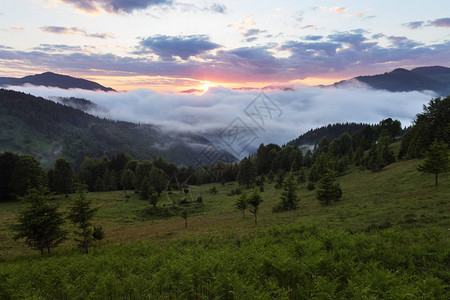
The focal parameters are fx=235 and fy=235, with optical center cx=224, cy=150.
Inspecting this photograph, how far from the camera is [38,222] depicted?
24.3 metres

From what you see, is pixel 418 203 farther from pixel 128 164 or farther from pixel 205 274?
pixel 128 164

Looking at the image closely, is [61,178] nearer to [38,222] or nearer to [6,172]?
[6,172]

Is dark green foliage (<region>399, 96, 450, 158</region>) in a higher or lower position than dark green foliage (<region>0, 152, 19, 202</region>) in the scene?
higher

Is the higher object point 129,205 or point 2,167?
point 2,167

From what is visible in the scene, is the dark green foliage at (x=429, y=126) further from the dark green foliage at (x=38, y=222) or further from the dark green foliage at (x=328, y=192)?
the dark green foliage at (x=38, y=222)

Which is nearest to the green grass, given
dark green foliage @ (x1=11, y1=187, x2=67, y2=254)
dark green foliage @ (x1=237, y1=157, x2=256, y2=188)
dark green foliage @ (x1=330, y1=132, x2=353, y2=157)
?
dark green foliage @ (x1=11, y1=187, x2=67, y2=254)

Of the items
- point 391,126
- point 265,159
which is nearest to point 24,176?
point 265,159

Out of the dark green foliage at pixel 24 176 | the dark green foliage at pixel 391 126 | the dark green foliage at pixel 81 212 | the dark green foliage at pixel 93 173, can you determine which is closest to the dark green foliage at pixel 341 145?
the dark green foliage at pixel 391 126

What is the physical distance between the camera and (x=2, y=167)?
70.6 meters

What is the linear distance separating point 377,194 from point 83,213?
43.1 meters

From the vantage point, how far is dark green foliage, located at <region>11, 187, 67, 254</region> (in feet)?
79.7

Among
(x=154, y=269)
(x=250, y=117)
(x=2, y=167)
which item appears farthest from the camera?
(x=2, y=167)

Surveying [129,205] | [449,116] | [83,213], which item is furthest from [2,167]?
[449,116]

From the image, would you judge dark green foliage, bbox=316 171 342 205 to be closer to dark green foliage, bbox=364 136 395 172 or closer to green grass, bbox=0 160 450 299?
green grass, bbox=0 160 450 299
